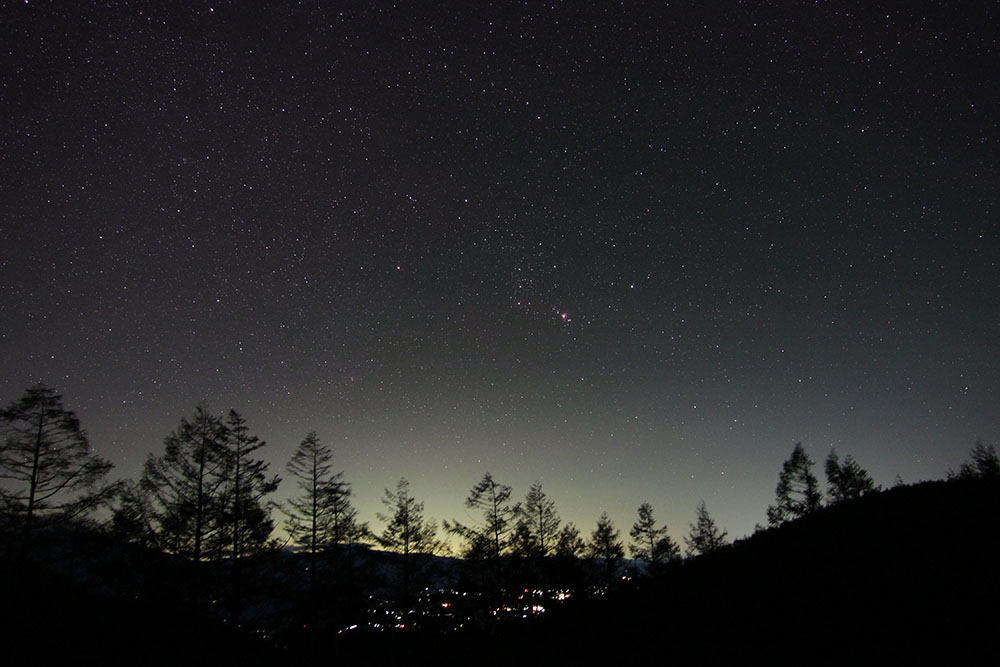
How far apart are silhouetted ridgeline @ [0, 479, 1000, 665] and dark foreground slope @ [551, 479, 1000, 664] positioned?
0.04 m

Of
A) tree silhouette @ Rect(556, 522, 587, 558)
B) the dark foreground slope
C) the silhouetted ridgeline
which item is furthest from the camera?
tree silhouette @ Rect(556, 522, 587, 558)

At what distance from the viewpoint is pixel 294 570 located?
24.7 meters

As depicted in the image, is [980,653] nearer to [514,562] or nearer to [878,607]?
[878,607]

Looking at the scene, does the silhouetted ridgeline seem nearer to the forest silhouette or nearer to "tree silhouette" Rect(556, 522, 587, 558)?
the forest silhouette

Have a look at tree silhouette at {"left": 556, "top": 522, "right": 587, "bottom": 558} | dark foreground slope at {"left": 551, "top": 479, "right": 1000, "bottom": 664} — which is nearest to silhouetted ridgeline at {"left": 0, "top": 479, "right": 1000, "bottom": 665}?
dark foreground slope at {"left": 551, "top": 479, "right": 1000, "bottom": 664}

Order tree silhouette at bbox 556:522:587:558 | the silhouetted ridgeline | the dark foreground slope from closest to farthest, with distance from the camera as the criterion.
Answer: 1. the dark foreground slope
2. the silhouetted ridgeline
3. tree silhouette at bbox 556:522:587:558

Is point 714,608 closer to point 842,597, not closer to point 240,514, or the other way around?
point 842,597

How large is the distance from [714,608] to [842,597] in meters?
2.79

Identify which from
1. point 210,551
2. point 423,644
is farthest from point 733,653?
point 210,551

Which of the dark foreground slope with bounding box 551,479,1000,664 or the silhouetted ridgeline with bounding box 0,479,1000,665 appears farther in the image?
the silhouetted ridgeline with bounding box 0,479,1000,665

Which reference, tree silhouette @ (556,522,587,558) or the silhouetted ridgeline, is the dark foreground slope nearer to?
the silhouetted ridgeline

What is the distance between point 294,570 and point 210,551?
510 centimetres

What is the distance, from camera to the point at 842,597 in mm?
9578

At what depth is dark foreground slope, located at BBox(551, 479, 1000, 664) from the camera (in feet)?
25.5
